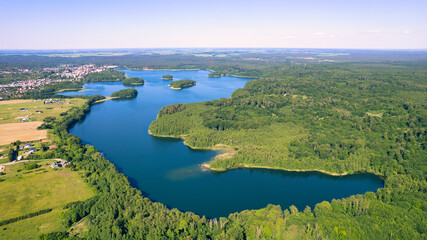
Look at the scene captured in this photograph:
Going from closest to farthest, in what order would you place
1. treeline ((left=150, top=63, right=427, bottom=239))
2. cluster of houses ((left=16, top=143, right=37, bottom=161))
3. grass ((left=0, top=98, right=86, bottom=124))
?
→ treeline ((left=150, top=63, right=427, bottom=239)), cluster of houses ((left=16, top=143, right=37, bottom=161)), grass ((left=0, top=98, right=86, bottom=124))

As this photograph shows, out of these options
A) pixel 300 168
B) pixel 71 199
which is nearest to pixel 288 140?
pixel 300 168

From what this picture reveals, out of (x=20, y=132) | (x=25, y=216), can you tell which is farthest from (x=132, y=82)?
(x=25, y=216)

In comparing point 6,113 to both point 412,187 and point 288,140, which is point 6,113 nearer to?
point 288,140

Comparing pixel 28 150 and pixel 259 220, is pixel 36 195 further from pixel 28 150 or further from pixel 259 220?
pixel 259 220

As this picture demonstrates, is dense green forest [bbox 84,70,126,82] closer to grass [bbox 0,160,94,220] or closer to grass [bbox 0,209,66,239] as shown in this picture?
grass [bbox 0,160,94,220]

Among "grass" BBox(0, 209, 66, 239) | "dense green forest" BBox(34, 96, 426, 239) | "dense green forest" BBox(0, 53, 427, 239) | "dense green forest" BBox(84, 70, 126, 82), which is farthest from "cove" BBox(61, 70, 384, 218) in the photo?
"dense green forest" BBox(84, 70, 126, 82)

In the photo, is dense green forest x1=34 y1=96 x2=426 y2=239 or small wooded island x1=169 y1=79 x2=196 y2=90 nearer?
dense green forest x1=34 y1=96 x2=426 y2=239
